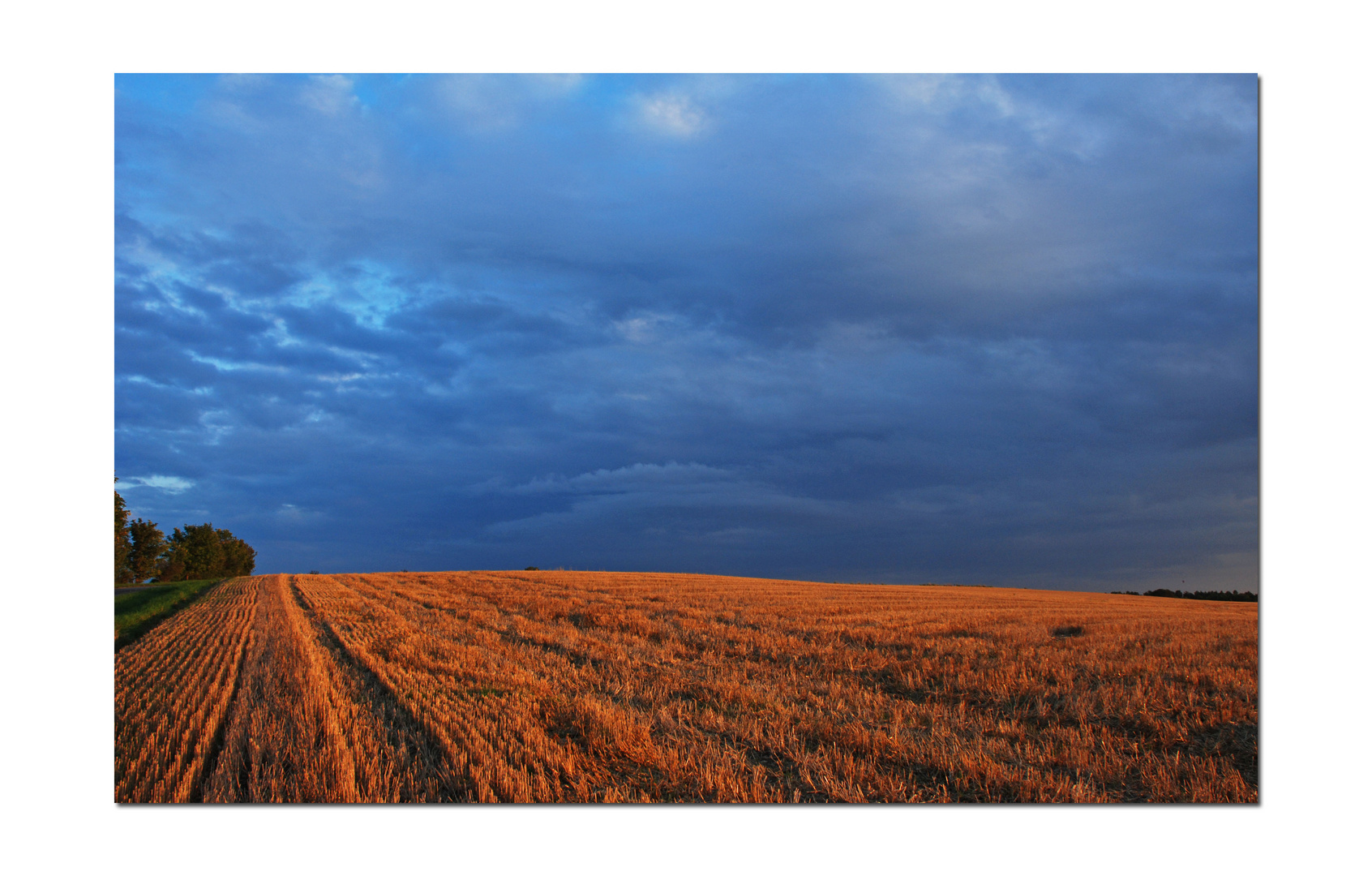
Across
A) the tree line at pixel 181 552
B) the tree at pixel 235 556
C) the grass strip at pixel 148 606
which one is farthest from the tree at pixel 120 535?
the grass strip at pixel 148 606

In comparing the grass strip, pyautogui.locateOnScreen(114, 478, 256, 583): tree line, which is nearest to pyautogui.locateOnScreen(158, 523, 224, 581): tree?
pyautogui.locateOnScreen(114, 478, 256, 583): tree line

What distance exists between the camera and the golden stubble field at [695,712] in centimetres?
470

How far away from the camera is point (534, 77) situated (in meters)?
6.50

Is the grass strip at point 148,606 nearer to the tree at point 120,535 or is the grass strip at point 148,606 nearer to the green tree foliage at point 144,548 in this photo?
the green tree foliage at point 144,548

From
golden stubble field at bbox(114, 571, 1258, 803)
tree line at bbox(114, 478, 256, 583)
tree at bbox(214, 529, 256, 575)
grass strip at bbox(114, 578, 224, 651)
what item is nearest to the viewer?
golden stubble field at bbox(114, 571, 1258, 803)

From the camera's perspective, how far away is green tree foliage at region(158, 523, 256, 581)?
8.64m

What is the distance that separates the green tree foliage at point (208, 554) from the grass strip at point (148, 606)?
1.15 metres

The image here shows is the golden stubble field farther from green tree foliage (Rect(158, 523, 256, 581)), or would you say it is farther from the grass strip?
green tree foliage (Rect(158, 523, 256, 581))

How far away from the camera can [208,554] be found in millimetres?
9578

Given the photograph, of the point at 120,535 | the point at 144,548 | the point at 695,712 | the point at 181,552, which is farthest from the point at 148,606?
the point at 695,712

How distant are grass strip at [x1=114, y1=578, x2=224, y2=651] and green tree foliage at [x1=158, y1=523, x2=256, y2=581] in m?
1.15
